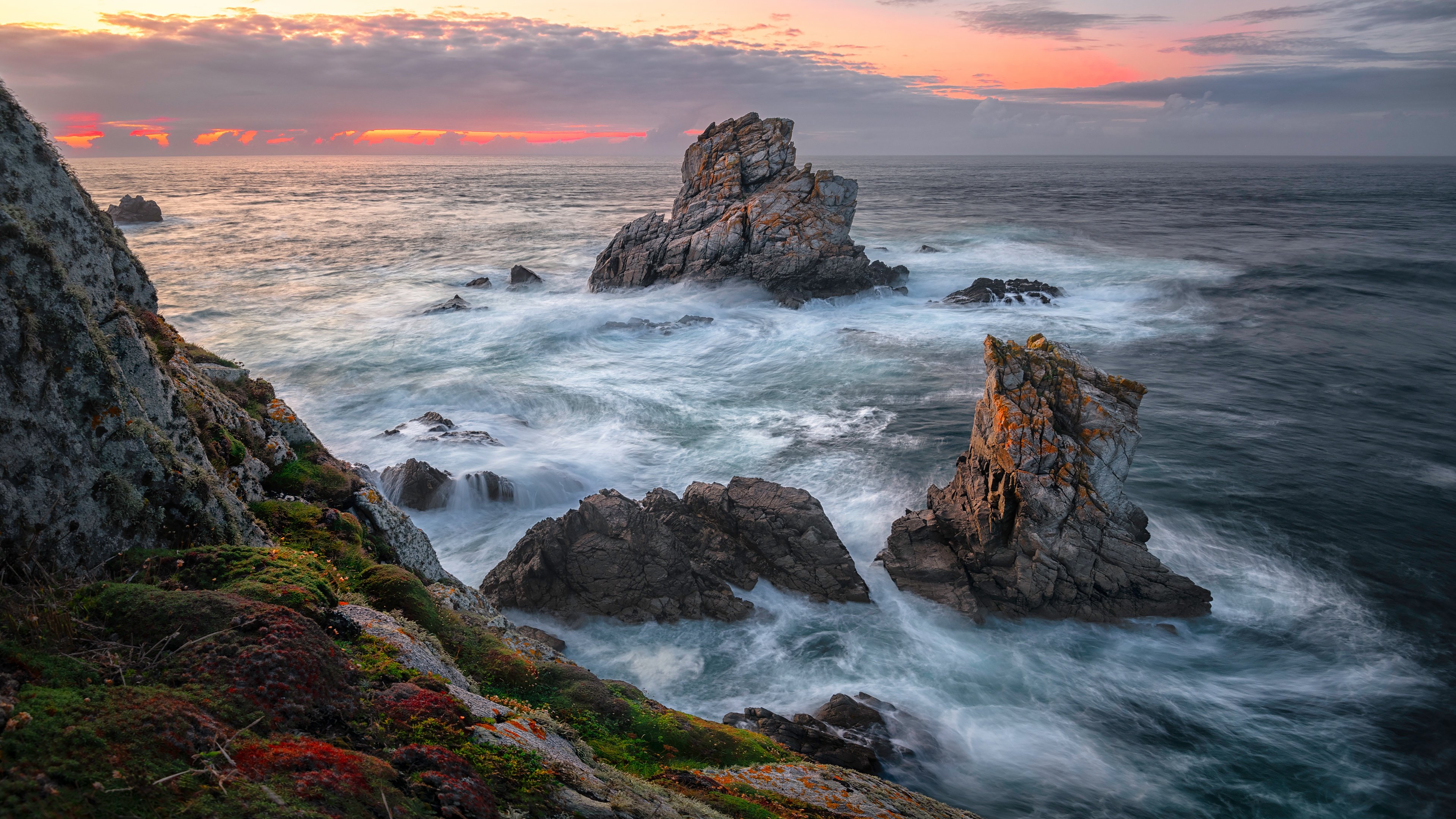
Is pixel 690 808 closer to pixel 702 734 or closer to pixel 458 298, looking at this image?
pixel 702 734

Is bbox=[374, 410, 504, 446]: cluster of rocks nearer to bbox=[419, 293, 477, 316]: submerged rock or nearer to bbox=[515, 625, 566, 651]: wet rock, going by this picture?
bbox=[515, 625, 566, 651]: wet rock

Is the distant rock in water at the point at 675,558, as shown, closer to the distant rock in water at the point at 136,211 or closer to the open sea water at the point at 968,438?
the open sea water at the point at 968,438

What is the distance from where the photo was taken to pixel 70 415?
21.7 feet

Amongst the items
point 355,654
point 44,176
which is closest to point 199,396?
point 44,176

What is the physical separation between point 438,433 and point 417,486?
536 centimetres

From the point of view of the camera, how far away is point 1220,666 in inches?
640

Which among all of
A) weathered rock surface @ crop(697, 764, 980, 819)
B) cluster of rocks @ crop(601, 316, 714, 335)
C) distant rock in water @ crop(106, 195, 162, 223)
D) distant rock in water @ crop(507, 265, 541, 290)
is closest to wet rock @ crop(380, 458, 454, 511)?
weathered rock surface @ crop(697, 764, 980, 819)

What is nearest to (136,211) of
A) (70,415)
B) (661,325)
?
(661,325)

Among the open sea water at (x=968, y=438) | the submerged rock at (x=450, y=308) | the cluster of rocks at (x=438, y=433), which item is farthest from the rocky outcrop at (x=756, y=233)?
the cluster of rocks at (x=438, y=433)

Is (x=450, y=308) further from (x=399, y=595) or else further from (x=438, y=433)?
(x=399, y=595)

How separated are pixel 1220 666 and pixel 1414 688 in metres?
3.64

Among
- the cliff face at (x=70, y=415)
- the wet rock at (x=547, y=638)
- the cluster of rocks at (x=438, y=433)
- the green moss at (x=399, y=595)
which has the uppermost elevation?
the cliff face at (x=70, y=415)

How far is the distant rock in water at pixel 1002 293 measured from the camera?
159 ft

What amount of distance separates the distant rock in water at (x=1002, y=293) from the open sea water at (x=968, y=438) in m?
1.38
